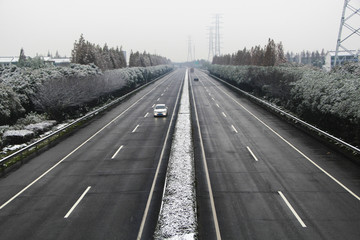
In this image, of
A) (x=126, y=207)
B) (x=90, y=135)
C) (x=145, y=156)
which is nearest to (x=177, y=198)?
(x=126, y=207)

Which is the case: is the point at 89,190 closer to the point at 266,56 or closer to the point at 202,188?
the point at 202,188

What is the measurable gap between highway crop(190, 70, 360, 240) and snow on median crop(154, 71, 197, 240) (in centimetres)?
41

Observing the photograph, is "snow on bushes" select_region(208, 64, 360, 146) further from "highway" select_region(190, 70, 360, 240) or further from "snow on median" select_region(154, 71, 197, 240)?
"snow on median" select_region(154, 71, 197, 240)

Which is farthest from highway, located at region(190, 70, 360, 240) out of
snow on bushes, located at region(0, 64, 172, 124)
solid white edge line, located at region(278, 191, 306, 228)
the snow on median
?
snow on bushes, located at region(0, 64, 172, 124)

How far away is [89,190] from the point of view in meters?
14.1

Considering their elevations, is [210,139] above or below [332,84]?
below

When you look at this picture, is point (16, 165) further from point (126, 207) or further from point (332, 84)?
point (332, 84)

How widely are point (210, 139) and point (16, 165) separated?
13.3m

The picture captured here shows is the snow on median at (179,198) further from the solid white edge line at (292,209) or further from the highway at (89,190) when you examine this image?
the solid white edge line at (292,209)

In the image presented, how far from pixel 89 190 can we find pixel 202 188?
528 centimetres

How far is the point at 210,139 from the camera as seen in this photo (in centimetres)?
2345

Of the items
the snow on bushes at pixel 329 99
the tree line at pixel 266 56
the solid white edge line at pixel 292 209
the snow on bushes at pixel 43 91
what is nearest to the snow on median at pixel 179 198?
the solid white edge line at pixel 292 209

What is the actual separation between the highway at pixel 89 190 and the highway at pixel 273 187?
2536 millimetres

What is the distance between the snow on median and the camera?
10.5 metres
